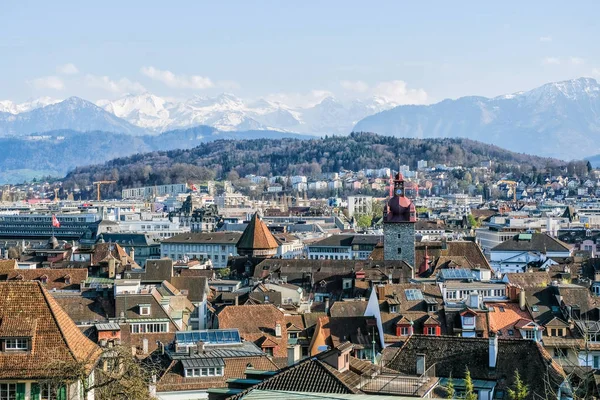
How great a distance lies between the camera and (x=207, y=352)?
37.7m

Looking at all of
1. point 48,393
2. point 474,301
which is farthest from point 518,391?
point 474,301

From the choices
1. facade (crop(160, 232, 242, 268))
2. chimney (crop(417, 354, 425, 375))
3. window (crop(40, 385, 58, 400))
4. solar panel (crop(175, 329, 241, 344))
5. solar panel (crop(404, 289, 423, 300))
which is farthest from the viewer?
facade (crop(160, 232, 242, 268))

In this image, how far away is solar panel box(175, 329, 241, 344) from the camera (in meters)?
38.8

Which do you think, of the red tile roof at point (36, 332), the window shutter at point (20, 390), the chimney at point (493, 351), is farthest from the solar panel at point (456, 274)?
the window shutter at point (20, 390)

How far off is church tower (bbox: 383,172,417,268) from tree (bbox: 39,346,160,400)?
59607mm

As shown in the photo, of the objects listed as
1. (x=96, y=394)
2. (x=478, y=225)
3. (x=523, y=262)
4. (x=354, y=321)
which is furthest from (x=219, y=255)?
(x=96, y=394)

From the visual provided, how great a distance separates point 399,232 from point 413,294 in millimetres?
35754

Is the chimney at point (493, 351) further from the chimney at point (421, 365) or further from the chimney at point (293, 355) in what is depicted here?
the chimney at point (293, 355)

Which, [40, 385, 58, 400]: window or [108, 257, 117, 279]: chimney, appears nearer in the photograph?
[40, 385, 58, 400]: window

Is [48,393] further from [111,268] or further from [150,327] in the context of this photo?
[111,268]

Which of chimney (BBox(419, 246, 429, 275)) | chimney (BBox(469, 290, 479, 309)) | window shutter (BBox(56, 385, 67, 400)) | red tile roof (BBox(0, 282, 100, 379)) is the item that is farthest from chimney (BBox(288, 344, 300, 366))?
chimney (BBox(419, 246, 429, 275))

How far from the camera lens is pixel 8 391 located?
22359 mm

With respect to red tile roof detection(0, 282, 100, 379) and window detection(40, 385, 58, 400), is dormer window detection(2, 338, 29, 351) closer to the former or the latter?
red tile roof detection(0, 282, 100, 379)

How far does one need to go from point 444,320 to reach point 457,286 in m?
9.99
